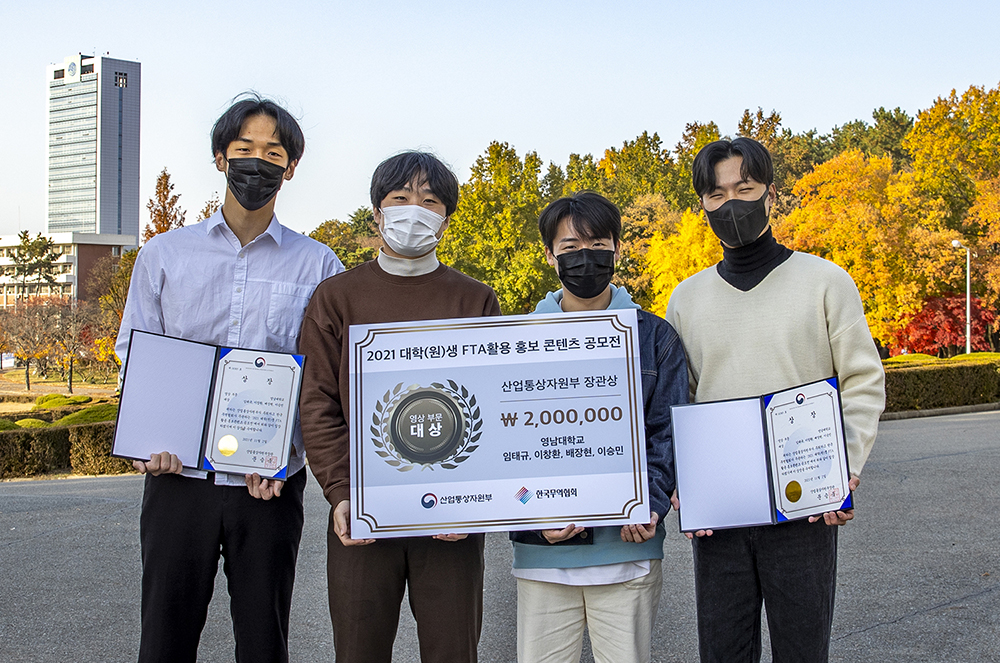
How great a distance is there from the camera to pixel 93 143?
169625 millimetres

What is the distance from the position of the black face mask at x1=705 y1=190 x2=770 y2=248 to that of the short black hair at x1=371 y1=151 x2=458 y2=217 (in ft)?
3.43

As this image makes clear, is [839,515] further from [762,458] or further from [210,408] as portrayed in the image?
[210,408]

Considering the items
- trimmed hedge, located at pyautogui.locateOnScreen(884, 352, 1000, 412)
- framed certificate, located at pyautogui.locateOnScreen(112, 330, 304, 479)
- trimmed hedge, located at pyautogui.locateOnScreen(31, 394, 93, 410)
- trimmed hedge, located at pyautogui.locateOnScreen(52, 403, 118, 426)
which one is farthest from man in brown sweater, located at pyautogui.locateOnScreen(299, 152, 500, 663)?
trimmed hedge, located at pyautogui.locateOnScreen(31, 394, 93, 410)

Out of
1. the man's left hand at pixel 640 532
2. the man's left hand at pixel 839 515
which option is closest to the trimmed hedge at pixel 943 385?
the man's left hand at pixel 839 515

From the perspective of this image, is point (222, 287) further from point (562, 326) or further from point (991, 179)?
point (991, 179)

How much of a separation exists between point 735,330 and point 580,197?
2.57 ft

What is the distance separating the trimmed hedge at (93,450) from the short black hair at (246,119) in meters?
13.2

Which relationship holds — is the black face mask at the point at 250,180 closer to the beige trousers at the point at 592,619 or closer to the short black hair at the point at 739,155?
the short black hair at the point at 739,155

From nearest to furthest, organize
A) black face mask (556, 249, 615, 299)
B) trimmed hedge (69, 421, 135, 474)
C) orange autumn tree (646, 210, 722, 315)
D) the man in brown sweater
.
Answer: the man in brown sweater
black face mask (556, 249, 615, 299)
trimmed hedge (69, 421, 135, 474)
orange autumn tree (646, 210, 722, 315)

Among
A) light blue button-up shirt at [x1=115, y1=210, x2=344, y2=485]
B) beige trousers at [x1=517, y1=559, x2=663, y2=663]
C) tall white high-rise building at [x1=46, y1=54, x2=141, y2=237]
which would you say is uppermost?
tall white high-rise building at [x1=46, y1=54, x2=141, y2=237]

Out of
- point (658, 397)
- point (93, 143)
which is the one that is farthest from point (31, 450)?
point (93, 143)

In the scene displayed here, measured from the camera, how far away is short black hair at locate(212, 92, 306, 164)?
3.18 metres

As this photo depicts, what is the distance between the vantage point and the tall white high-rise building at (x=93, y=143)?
167 meters

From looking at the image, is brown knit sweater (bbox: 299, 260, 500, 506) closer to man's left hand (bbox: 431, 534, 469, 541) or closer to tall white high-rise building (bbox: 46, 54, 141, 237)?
man's left hand (bbox: 431, 534, 469, 541)
